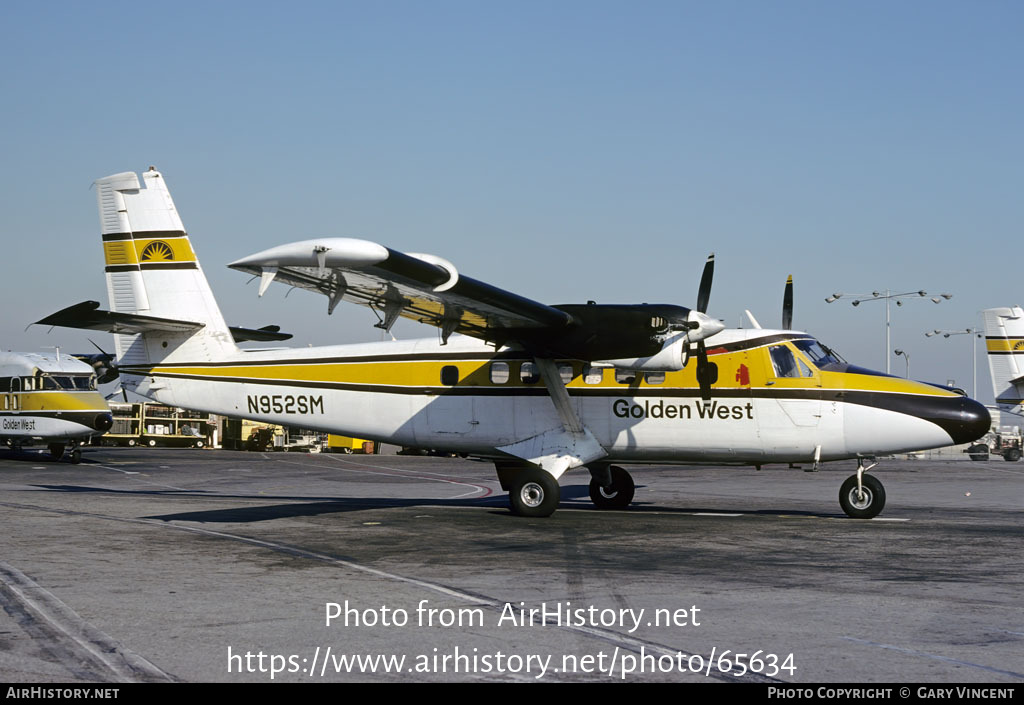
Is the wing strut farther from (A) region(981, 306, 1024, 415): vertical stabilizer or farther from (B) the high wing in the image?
(A) region(981, 306, 1024, 415): vertical stabilizer

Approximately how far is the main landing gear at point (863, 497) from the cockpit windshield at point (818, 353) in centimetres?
194

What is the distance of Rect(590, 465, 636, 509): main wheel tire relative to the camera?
67.7 feet

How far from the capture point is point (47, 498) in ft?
68.2

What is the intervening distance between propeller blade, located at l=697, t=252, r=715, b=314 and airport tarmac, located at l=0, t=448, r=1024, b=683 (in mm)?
3976

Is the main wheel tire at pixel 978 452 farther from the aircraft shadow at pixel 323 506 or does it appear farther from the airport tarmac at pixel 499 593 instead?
the aircraft shadow at pixel 323 506

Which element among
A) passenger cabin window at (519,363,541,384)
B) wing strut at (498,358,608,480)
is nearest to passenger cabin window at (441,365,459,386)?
passenger cabin window at (519,363,541,384)

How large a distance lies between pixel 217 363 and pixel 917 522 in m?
14.1

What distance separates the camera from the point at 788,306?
1977 centimetres

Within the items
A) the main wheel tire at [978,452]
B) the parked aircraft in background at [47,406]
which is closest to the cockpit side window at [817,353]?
the parked aircraft in background at [47,406]

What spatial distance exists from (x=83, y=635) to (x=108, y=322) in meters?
12.5

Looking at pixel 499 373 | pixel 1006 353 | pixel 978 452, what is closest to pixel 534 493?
pixel 499 373

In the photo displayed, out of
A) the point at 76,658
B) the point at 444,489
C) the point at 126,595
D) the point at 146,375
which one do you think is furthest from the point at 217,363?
the point at 76,658

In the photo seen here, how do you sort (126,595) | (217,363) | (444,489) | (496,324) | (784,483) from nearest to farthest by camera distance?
(126,595) < (496,324) < (217,363) < (444,489) < (784,483)

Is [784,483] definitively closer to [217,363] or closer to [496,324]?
[496,324]
